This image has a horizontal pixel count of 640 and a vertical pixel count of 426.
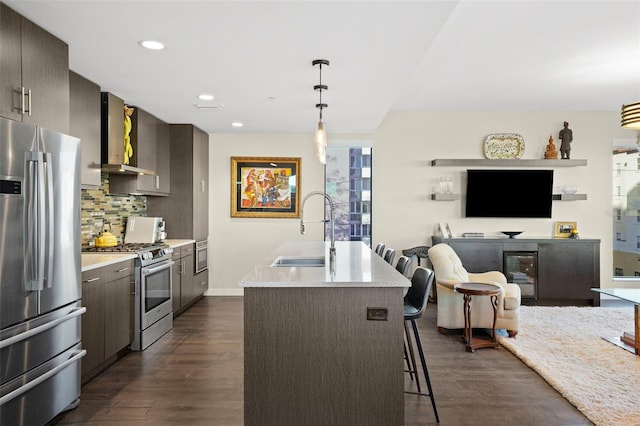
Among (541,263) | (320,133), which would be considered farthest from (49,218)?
(541,263)

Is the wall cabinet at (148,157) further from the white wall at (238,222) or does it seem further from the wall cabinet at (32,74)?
the wall cabinet at (32,74)

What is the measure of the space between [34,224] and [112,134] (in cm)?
207

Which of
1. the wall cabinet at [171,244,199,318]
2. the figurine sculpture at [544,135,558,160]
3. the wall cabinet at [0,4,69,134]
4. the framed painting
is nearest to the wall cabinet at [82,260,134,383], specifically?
the wall cabinet at [0,4,69,134]

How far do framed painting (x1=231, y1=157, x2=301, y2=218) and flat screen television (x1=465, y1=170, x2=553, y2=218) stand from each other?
254cm

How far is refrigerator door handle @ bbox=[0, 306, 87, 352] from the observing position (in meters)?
2.34

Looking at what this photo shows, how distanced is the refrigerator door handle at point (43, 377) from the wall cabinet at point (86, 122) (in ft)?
5.01

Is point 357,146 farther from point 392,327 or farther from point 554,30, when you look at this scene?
point 392,327

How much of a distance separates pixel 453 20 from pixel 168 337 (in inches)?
152

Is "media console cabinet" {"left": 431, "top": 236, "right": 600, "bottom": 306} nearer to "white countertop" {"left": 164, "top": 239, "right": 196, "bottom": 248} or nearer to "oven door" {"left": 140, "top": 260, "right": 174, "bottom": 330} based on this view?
"white countertop" {"left": 164, "top": 239, "right": 196, "bottom": 248}

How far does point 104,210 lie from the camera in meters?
4.96

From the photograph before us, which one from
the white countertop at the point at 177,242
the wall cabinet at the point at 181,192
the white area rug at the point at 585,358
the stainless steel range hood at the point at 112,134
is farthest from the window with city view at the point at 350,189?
the stainless steel range hood at the point at 112,134

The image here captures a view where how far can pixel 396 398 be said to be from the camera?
254 centimetres

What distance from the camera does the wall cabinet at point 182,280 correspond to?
538 cm

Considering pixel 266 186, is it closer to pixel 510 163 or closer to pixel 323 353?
pixel 510 163
